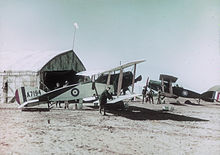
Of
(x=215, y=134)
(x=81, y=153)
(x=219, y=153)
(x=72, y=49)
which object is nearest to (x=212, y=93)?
(x=72, y=49)

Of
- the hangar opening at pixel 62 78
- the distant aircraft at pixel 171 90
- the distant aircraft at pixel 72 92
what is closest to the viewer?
the distant aircraft at pixel 72 92

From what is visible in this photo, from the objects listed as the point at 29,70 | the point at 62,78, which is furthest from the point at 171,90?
the point at 29,70

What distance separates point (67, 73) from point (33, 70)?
16.5 feet

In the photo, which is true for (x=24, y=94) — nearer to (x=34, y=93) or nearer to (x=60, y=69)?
(x=34, y=93)

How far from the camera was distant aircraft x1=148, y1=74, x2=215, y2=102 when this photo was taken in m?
18.3

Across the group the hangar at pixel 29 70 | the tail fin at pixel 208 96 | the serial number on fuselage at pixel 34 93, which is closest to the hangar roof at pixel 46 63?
the hangar at pixel 29 70

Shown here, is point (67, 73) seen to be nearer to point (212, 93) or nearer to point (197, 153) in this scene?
point (212, 93)

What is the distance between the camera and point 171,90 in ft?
60.6

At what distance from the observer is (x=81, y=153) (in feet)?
13.0

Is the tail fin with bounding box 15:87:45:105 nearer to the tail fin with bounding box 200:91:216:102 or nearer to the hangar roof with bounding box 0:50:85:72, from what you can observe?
the hangar roof with bounding box 0:50:85:72

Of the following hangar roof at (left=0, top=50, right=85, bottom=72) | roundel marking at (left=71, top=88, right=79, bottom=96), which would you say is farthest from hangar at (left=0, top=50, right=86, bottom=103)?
roundel marking at (left=71, top=88, right=79, bottom=96)

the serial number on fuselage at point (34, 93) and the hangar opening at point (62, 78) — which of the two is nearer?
the serial number on fuselage at point (34, 93)

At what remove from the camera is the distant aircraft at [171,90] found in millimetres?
18328

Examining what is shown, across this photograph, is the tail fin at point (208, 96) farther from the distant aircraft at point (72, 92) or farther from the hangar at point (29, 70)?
the hangar at point (29, 70)
